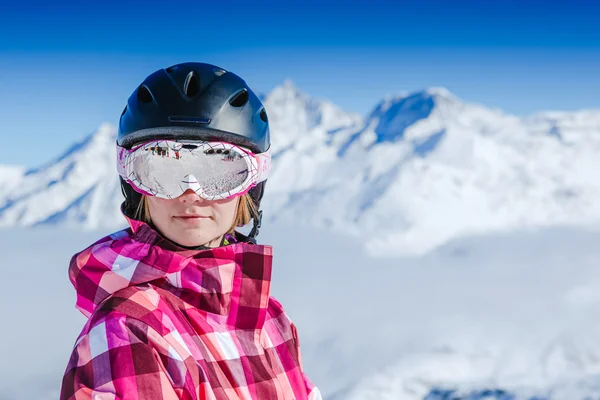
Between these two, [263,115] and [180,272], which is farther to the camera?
[263,115]

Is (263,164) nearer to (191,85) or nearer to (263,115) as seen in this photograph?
(263,115)

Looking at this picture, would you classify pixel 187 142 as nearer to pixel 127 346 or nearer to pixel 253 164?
pixel 253 164

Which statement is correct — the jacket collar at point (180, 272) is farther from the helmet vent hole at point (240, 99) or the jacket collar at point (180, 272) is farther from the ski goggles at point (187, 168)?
the helmet vent hole at point (240, 99)

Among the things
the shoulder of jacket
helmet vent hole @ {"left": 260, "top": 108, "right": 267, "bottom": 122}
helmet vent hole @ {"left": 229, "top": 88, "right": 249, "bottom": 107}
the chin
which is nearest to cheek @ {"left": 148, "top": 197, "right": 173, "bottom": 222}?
the chin

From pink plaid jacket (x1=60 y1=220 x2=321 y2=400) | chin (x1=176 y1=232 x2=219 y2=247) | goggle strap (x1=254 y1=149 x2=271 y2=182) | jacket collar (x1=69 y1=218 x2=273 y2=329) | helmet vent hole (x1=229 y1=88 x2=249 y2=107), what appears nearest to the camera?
pink plaid jacket (x1=60 y1=220 x2=321 y2=400)

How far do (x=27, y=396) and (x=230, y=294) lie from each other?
179 metres

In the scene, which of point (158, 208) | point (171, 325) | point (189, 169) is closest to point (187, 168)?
point (189, 169)

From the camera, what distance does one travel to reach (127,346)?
5.54 ft

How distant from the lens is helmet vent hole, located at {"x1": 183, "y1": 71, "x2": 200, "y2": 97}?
2287 millimetres

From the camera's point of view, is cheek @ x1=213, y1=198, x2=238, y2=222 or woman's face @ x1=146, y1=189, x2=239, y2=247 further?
cheek @ x1=213, y1=198, x2=238, y2=222

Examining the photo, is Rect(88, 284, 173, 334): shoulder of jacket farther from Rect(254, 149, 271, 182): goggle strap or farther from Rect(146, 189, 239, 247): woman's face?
Rect(254, 149, 271, 182): goggle strap

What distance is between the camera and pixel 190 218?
2.20 metres

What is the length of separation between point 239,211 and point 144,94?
2.03ft

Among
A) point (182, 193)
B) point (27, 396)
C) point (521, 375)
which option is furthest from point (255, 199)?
point (27, 396)
